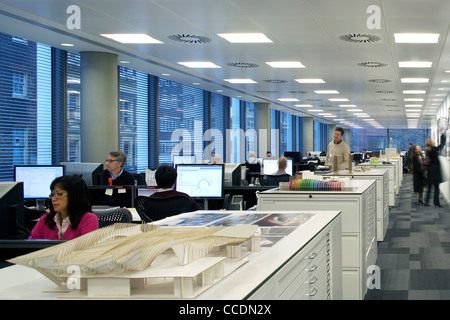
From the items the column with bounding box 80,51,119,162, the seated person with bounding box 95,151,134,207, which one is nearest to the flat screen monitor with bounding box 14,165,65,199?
the seated person with bounding box 95,151,134,207

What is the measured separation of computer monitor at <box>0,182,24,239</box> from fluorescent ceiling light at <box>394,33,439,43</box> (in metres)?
5.80

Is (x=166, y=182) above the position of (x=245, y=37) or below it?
below

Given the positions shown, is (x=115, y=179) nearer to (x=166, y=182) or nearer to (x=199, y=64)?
(x=166, y=182)

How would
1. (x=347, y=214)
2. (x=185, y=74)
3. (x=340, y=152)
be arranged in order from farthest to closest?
(x=185, y=74)
(x=340, y=152)
(x=347, y=214)

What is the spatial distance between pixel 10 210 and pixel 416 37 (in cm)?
627

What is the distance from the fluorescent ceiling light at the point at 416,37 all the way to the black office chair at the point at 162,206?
4.66 metres

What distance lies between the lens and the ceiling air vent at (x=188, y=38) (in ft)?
26.1

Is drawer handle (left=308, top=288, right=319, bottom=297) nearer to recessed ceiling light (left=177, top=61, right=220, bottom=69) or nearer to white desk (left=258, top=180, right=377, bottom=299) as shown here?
white desk (left=258, top=180, right=377, bottom=299)

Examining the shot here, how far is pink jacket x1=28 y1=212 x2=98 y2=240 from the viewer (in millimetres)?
3477

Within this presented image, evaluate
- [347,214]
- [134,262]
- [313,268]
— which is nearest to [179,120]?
[347,214]

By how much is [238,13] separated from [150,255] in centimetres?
538

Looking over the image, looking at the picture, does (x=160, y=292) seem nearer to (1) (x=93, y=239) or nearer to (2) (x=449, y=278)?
(1) (x=93, y=239)

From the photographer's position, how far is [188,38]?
8.12 m
